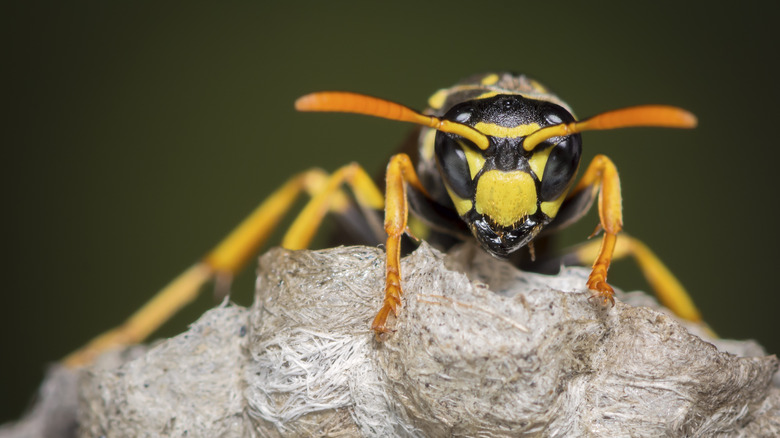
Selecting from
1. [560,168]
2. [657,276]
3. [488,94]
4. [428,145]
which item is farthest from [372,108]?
[657,276]

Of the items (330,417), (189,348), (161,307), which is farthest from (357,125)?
(330,417)

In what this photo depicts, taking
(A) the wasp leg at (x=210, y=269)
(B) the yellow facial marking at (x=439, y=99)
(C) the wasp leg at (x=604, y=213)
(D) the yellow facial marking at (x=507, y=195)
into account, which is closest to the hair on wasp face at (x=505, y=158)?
(D) the yellow facial marking at (x=507, y=195)

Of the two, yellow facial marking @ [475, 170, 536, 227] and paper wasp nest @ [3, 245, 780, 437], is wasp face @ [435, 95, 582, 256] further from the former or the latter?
paper wasp nest @ [3, 245, 780, 437]

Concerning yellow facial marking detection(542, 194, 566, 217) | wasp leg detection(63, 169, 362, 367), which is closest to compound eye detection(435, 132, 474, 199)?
yellow facial marking detection(542, 194, 566, 217)

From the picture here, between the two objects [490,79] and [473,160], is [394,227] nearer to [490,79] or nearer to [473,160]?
[473,160]

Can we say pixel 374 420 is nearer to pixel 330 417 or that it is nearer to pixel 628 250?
pixel 330 417

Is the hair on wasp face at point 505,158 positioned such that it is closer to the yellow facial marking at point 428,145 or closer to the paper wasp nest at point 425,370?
the paper wasp nest at point 425,370
